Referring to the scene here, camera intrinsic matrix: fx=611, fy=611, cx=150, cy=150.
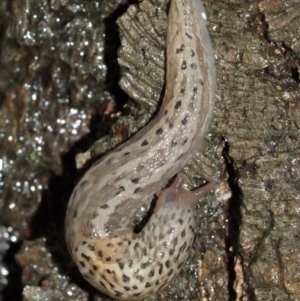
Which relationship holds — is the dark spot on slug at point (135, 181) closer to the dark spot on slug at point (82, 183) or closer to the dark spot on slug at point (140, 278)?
the dark spot on slug at point (82, 183)

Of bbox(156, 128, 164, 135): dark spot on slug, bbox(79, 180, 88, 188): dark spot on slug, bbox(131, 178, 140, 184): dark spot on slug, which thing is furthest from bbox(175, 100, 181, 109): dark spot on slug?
bbox(79, 180, 88, 188): dark spot on slug

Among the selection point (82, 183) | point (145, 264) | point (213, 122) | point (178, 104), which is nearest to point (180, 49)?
point (178, 104)

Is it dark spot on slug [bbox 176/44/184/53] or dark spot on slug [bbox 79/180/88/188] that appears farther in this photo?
dark spot on slug [bbox 79/180/88/188]

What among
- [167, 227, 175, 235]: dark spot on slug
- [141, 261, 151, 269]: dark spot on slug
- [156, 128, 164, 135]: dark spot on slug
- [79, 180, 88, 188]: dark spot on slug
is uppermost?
[79, 180, 88, 188]: dark spot on slug

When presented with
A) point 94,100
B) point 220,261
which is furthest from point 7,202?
point 220,261

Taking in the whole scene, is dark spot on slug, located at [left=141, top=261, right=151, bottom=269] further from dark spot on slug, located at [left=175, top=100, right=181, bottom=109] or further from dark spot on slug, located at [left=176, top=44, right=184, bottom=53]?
dark spot on slug, located at [left=176, top=44, right=184, bottom=53]

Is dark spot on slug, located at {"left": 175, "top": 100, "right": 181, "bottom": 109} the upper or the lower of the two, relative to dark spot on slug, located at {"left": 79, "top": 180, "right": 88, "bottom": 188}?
upper

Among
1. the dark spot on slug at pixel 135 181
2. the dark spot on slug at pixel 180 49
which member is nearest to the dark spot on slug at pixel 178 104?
the dark spot on slug at pixel 180 49

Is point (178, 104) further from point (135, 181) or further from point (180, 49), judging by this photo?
point (135, 181)

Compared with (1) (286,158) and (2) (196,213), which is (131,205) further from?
(1) (286,158)
